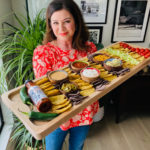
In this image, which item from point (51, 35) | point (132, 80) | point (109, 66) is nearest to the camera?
point (109, 66)

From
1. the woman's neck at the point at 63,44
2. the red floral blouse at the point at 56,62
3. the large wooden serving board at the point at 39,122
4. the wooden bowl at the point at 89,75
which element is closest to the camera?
the large wooden serving board at the point at 39,122

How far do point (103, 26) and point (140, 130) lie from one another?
4.96ft

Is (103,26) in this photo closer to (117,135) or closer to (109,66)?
(109,66)

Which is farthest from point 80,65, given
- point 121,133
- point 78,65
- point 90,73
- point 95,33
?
point 121,133

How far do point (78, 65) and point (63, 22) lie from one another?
297 millimetres

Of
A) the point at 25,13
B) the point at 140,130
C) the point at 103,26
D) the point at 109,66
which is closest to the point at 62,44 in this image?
the point at 109,66

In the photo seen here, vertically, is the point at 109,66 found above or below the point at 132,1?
below

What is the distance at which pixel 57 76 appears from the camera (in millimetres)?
954

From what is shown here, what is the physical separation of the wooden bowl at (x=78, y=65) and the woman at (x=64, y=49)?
8cm

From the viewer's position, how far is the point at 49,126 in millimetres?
693

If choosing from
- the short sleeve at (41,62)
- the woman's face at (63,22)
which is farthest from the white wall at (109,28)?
the short sleeve at (41,62)

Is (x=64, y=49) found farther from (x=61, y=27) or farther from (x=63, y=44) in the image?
(x=61, y=27)

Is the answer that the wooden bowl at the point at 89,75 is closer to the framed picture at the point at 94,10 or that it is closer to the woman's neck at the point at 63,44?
the woman's neck at the point at 63,44

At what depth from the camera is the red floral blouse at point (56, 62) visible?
106 centimetres
